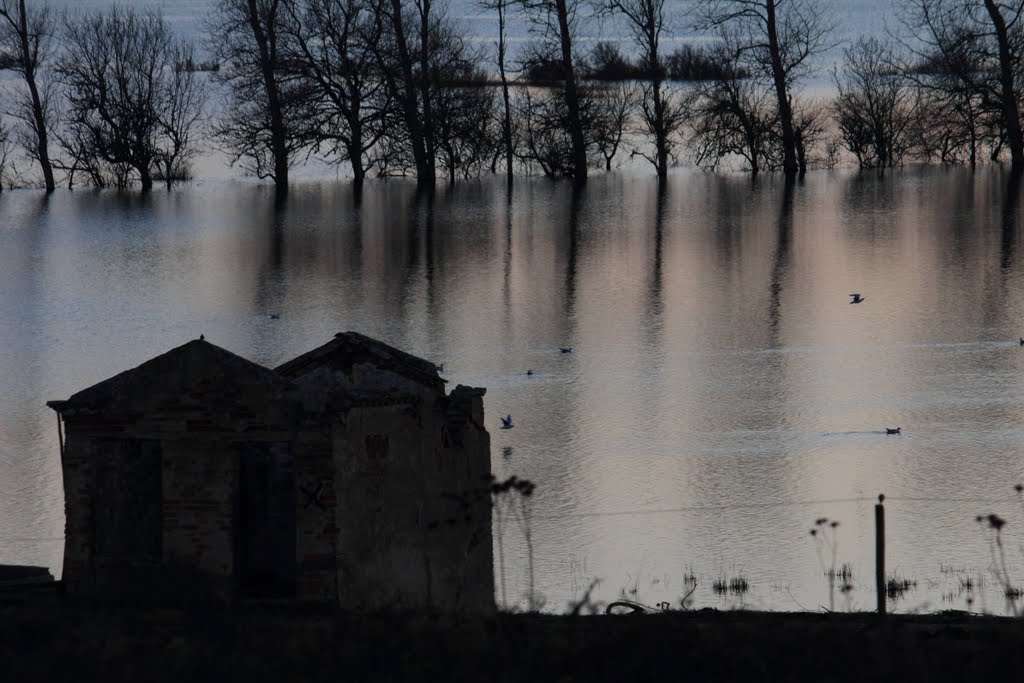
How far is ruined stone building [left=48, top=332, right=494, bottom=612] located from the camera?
428 inches

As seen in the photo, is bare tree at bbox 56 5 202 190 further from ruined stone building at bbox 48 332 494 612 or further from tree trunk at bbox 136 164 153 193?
ruined stone building at bbox 48 332 494 612

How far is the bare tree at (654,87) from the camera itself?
5019 centimetres

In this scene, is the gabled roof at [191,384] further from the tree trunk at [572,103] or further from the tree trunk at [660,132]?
the tree trunk at [660,132]

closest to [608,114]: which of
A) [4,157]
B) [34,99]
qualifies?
[34,99]

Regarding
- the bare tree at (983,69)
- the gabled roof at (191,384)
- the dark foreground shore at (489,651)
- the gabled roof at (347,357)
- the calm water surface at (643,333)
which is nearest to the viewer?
the dark foreground shore at (489,651)

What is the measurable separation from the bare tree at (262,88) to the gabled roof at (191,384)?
121 feet

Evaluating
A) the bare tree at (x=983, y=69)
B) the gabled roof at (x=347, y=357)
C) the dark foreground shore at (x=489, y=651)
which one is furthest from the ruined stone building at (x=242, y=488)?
the bare tree at (x=983, y=69)

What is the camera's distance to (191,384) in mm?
10844

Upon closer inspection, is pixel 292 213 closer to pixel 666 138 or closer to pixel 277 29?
pixel 277 29

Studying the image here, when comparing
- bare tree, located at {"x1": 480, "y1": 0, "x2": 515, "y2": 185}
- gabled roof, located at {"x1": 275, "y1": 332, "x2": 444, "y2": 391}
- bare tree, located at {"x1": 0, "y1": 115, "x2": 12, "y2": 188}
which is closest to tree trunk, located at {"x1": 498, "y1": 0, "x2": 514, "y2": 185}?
bare tree, located at {"x1": 480, "y1": 0, "x2": 515, "y2": 185}

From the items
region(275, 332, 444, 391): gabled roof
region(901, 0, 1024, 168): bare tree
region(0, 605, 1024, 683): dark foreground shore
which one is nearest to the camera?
region(0, 605, 1024, 683): dark foreground shore

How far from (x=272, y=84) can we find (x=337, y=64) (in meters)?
2.13

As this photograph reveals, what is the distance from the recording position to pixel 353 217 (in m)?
41.8

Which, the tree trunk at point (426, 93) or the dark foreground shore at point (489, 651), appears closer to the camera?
the dark foreground shore at point (489, 651)
